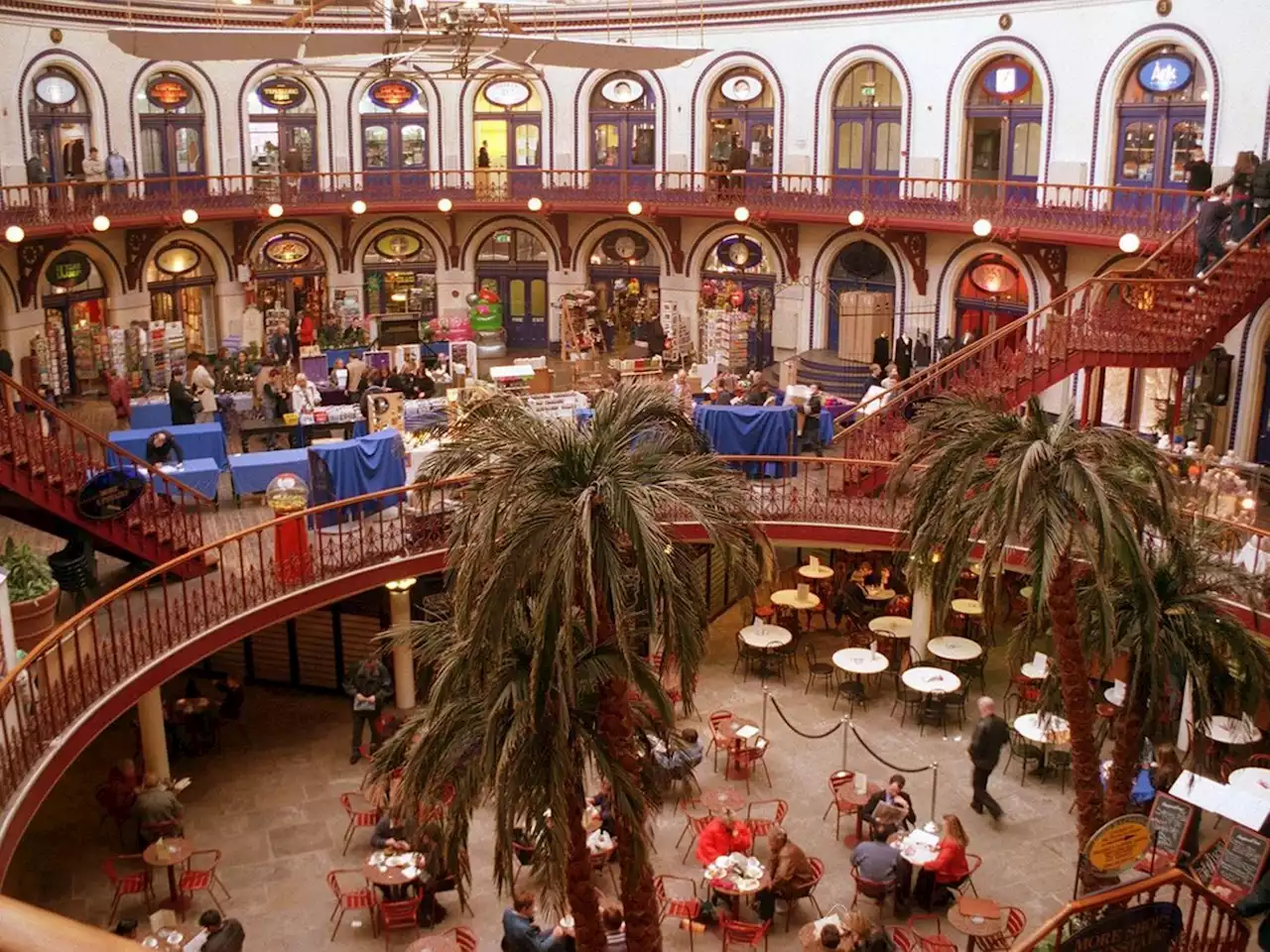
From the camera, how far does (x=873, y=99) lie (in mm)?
26859

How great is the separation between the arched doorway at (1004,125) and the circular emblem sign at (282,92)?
47.8 ft

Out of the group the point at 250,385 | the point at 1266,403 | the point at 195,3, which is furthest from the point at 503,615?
the point at 195,3

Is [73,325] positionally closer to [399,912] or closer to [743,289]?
[743,289]

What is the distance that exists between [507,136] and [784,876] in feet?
73.1

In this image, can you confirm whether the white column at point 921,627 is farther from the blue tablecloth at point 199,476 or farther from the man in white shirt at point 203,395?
the man in white shirt at point 203,395

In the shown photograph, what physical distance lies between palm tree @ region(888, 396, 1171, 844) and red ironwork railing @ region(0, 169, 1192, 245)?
36.1 feet

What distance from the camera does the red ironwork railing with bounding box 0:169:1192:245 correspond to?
22422 millimetres

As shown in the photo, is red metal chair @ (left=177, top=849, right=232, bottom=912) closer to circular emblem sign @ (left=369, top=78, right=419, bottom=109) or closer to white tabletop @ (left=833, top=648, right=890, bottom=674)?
white tabletop @ (left=833, top=648, right=890, bottom=674)

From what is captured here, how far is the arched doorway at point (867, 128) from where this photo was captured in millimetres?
26609

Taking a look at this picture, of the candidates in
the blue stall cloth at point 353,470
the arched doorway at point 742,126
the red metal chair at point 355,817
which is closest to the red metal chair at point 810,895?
the red metal chair at point 355,817

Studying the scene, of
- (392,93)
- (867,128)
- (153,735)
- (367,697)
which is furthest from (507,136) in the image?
(153,735)

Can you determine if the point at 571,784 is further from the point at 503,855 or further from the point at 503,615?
the point at 503,615

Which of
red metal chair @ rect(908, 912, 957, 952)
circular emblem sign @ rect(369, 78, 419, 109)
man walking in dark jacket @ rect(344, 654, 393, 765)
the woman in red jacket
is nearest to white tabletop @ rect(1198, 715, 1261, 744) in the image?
the woman in red jacket

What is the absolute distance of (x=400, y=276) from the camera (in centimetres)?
3200
